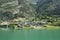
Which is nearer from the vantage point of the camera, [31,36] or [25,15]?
[31,36]

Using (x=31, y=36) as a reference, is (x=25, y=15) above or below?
below

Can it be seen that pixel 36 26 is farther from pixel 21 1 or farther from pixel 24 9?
pixel 21 1

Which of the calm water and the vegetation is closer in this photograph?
the calm water

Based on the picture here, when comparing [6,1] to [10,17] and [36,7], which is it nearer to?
[10,17]

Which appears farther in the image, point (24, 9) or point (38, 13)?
point (38, 13)

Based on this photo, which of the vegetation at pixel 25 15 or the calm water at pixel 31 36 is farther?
the vegetation at pixel 25 15

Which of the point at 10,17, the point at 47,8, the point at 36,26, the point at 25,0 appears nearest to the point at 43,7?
the point at 47,8

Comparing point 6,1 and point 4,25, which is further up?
point 6,1

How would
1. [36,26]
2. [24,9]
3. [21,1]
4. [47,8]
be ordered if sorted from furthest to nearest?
[47,8]
[21,1]
[24,9]
[36,26]

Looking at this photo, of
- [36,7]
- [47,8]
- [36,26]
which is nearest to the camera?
[36,26]

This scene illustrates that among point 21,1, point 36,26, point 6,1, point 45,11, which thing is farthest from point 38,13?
point 36,26
